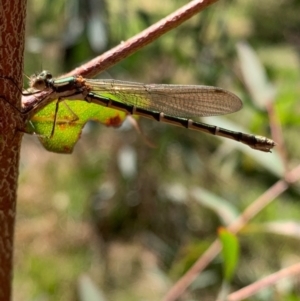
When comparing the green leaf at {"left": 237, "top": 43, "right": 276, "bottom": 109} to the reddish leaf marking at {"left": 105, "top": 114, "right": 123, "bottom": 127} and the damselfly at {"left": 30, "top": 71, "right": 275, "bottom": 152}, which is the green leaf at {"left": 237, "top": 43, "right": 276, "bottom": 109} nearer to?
the damselfly at {"left": 30, "top": 71, "right": 275, "bottom": 152}

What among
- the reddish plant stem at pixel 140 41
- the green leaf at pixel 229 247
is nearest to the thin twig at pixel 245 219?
the green leaf at pixel 229 247

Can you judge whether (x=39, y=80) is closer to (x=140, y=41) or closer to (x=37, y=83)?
(x=37, y=83)

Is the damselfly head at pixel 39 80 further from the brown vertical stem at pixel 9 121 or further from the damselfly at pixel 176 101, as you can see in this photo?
the brown vertical stem at pixel 9 121

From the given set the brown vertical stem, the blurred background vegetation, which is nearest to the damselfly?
the brown vertical stem

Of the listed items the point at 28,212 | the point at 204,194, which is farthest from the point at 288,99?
the point at 28,212

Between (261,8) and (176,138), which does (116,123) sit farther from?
Result: (261,8)

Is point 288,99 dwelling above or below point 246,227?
above

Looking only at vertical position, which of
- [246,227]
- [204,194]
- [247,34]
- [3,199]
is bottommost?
[3,199]
